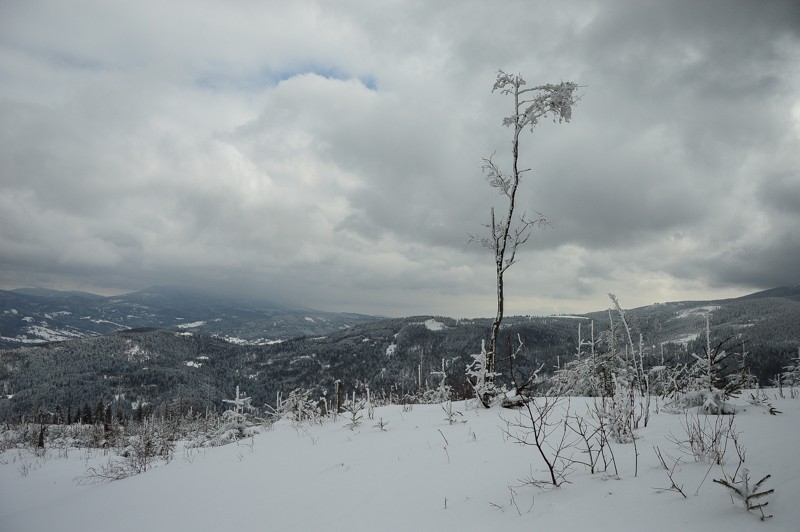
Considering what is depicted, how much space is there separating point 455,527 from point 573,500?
88 cm

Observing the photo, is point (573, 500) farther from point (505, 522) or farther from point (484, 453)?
point (484, 453)

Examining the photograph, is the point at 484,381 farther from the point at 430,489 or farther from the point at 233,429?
the point at 233,429

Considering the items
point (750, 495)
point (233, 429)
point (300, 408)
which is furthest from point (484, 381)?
point (233, 429)

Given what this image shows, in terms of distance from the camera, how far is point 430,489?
3.66 meters

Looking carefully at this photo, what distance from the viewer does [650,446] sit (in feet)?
12.4

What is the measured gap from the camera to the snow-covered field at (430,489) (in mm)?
2471

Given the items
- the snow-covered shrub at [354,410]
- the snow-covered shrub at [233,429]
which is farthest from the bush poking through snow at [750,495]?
the snow-covered shrub at [233,429]

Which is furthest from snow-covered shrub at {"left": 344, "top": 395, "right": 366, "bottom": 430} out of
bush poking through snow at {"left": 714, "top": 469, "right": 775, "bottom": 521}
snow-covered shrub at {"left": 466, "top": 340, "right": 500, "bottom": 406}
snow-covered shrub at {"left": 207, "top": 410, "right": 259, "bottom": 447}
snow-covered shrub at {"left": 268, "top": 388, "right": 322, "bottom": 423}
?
bush poking through snow at {"left": 714, "top": 469, "right": 775, "bottom": 521}

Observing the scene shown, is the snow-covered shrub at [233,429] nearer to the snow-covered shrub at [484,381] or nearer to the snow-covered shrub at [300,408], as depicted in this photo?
the snow-covered shrub at [300,408]

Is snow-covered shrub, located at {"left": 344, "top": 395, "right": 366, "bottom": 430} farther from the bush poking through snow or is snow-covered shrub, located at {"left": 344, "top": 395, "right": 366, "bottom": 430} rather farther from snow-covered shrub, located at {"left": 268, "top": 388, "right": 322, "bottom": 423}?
the bush poking through snow

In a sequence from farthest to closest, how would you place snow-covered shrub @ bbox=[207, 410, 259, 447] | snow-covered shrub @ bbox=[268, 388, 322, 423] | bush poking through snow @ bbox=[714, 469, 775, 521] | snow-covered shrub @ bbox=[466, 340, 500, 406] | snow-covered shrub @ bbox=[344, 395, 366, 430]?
snow-covered shrub @ bbox=[207, 410, 259, 447]
snow-covered shrub @ bbox=[268, 388, 322, 423]
snow-covered shrub @ bbox=[466, 340, 500, 406]
snow-covered shrub @ bbox=[344, 395, 366, 430]
bush poking through snow @ bbox=[714, 469, 775, 521]

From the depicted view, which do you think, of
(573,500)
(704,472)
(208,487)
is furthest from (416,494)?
(208,487)

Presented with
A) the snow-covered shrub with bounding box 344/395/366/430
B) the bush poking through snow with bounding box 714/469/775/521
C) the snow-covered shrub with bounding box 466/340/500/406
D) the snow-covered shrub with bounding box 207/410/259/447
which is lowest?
the snow-covered shrub with bounding box 207/410/259/447

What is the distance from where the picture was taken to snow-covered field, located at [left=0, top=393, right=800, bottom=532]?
2.47 metres
